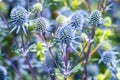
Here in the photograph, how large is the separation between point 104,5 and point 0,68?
590 millimetres

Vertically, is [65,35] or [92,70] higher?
[65,35]

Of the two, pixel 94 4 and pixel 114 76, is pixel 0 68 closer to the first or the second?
pixel 114 76

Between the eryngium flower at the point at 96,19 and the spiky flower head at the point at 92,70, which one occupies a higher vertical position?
the eryngium flower at the point at 96,19

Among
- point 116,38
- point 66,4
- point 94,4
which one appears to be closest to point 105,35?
point 66,4

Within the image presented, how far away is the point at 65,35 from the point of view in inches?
52.9

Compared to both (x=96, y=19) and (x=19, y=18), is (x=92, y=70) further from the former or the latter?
(x=19, y=18)

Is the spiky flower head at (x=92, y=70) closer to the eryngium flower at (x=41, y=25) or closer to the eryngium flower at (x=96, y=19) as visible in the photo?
the eryngium flower at (x=96, y=19)

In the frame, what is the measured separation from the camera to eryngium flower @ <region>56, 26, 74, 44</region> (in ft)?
4.37

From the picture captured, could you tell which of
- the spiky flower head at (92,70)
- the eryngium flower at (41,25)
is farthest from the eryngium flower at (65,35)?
the spiky flower head at (92,70)

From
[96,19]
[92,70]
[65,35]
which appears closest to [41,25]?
[65,35]

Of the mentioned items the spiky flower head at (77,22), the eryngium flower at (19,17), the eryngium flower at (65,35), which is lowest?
the eryngium flower at (65,35)

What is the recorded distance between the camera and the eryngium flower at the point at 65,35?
1331mm

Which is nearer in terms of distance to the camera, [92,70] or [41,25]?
[41,25]

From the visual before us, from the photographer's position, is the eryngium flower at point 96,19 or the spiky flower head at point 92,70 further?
the spiky flower head at point 92,70
